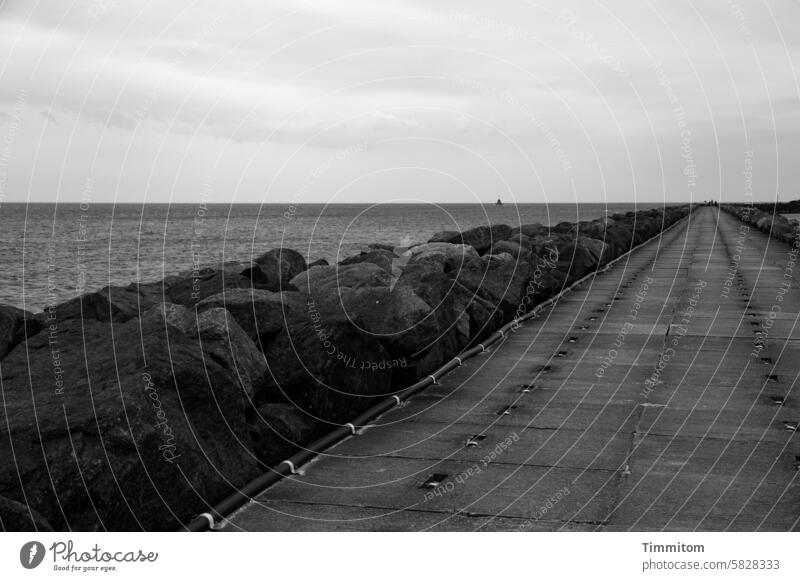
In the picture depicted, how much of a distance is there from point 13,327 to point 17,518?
8213 mm

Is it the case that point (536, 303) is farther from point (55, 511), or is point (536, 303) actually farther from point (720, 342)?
point (55, 511)

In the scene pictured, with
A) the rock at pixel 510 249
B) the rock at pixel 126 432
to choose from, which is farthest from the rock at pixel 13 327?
the rock at pixel 510 249

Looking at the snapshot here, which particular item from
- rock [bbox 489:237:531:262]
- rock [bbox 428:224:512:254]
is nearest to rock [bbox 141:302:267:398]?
rock [bbox 489:237:531:262]

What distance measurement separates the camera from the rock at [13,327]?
12.2 meters

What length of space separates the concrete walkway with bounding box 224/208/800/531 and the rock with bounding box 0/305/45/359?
241 inches

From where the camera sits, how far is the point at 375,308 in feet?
37.7

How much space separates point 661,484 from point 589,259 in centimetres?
1896

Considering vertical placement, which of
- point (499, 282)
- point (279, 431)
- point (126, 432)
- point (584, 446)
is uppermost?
point (499, 282)

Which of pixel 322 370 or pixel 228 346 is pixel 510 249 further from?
pixel 228 346

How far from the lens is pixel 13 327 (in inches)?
499

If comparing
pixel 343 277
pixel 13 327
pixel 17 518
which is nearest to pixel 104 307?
pixel 13 327

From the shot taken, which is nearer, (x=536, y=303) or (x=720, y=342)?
(x=720, y=342)
